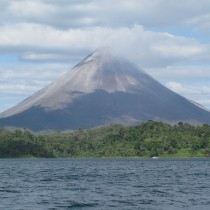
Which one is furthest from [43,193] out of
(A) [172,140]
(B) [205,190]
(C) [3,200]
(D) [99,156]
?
(D) [99,156]

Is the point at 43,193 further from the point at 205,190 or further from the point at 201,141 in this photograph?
the point at 201,141

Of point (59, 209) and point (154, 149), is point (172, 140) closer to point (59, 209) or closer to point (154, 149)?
point (154, 149)

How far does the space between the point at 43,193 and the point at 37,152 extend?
15770cm

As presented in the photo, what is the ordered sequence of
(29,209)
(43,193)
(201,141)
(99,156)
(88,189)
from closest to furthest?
(29,209) → (43,193) → (88,189) → (201,141) → (99,156)

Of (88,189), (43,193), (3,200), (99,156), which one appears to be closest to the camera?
(3,200)

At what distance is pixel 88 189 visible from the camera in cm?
4828

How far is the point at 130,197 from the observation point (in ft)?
135

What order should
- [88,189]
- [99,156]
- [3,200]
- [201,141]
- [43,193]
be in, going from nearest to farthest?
[3,200], [43,193], [88,189], [201,141], [99,156]

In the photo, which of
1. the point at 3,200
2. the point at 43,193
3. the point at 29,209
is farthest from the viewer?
the point at 43,193

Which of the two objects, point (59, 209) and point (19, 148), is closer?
point (59, 209)

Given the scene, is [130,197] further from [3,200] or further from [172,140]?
[172,140]

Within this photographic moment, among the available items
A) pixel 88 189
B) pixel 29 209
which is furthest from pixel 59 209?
pixel 88 189

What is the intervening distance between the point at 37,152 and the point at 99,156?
838 inches

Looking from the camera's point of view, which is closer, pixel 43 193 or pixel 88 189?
pixel 43 193
